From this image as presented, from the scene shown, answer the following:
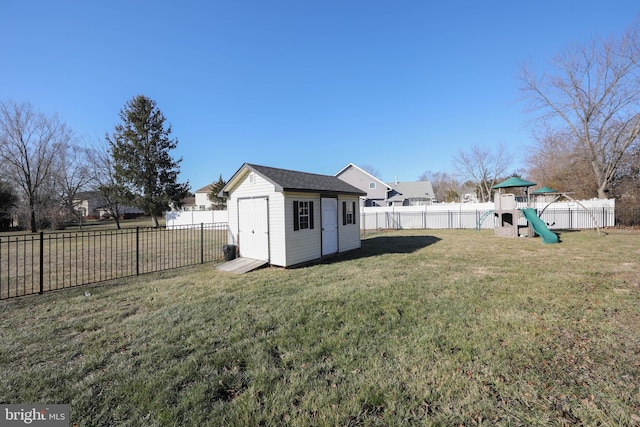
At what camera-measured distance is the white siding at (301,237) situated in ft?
26.4

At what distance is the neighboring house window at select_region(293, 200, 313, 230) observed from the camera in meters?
8.30

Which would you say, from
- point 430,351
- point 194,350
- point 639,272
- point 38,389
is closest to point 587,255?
point 639,272

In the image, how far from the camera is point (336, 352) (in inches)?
129

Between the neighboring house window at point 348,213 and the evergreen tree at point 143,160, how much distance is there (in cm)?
2247

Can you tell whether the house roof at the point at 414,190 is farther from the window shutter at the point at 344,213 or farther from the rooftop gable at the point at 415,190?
the window shutter at the point at 344,213

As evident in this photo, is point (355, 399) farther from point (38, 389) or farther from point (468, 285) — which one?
point (468, 285)

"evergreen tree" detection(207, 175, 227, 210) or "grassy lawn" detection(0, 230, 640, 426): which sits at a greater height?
"evergreen tree" detection(207, 175, 227, 210)

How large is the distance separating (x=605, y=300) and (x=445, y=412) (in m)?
4.74

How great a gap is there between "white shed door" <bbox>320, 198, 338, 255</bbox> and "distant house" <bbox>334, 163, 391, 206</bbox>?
21.6 metres

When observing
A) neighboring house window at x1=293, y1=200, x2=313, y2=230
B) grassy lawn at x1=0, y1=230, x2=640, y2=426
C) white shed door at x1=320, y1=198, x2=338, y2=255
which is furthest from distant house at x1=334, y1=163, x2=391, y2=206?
grassy lawn at x1=0, y1=230, x2=640, y2=426

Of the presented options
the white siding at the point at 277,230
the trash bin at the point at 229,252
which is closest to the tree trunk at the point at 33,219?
the trash bin at the point at 229,252

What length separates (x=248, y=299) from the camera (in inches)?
210

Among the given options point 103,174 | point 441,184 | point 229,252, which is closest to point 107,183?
point 103,174

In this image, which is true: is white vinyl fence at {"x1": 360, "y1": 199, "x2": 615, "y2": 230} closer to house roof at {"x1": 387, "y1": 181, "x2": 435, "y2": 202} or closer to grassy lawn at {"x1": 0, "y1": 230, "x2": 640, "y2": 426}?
grassy lawn at {"x1": 0, "y1": 230, "x2": 640, "y2": 426}
